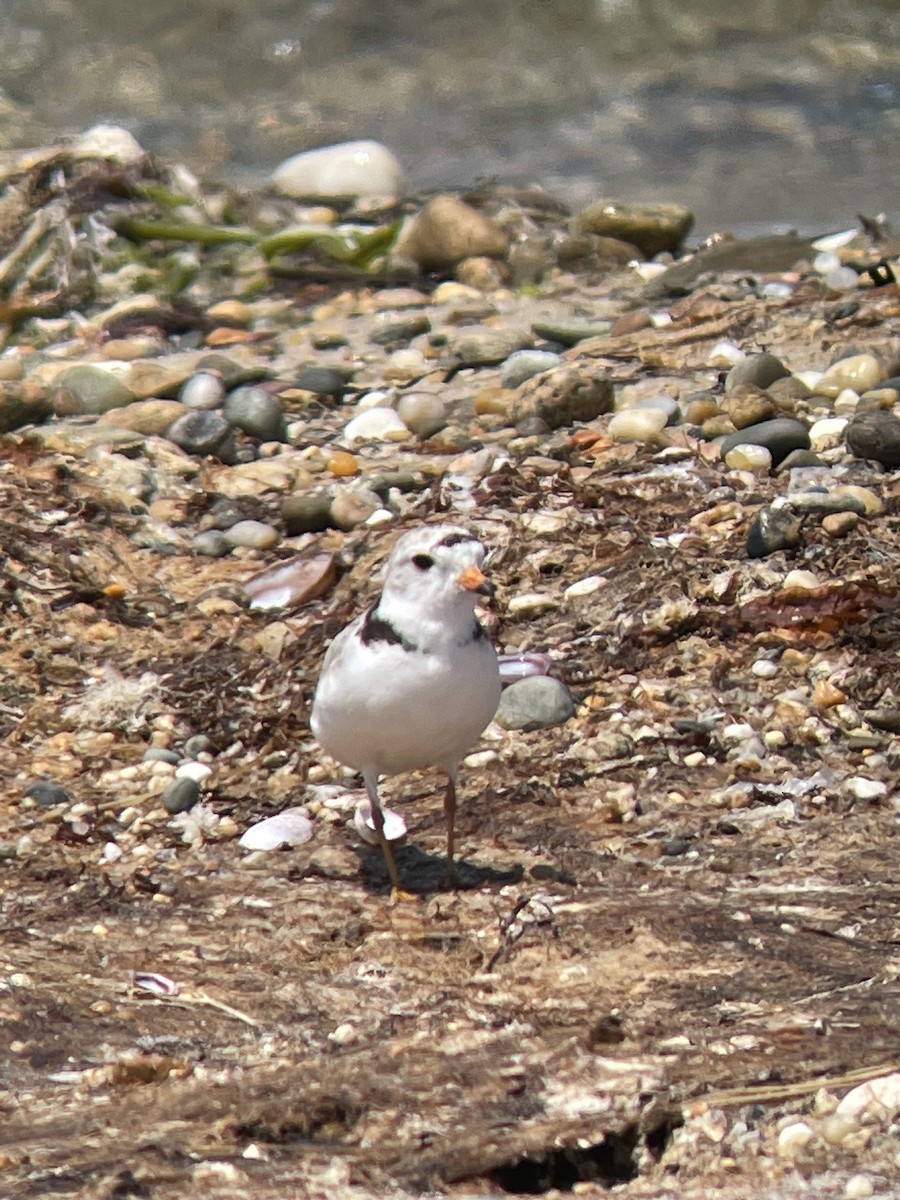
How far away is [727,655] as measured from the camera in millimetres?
5105

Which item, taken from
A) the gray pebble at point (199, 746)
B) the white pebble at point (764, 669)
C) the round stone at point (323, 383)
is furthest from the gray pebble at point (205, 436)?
the white pebble at point (764, 669)

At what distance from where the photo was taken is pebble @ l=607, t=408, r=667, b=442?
6.17 metres

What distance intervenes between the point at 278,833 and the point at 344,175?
6.64m

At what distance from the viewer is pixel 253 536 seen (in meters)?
6.04

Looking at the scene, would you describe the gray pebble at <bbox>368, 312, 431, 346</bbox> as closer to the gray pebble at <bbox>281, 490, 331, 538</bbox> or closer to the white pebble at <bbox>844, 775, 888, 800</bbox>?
the gray pebble at <bbox>281, 490, 331, 538</bbox>

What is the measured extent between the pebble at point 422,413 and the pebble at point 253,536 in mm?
847

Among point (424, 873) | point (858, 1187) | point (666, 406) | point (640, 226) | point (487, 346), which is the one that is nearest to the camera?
point (858, 1187)

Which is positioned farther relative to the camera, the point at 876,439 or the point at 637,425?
the point at 637,425

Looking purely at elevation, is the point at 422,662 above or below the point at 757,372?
above

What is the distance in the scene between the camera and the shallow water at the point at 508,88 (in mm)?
11859

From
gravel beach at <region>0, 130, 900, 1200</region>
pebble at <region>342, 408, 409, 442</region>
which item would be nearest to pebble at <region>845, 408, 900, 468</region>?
gravel beach at <region>0, 130, 900, 1200</region>

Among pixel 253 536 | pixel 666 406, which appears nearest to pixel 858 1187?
pixel 253 536

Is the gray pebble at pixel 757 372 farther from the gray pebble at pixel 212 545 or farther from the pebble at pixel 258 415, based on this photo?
the gray pebble at pixel 212 545

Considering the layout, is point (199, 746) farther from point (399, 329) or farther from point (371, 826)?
point (399, 329)
